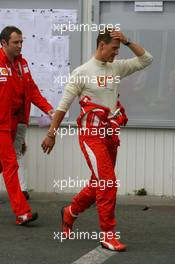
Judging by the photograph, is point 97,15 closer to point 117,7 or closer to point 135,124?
point 117,7

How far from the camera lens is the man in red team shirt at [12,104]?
8172 millimetres

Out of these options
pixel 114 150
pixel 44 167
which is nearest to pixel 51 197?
pixel 44 167

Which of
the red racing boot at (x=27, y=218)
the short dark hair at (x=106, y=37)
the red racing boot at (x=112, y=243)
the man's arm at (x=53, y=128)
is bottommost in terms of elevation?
the red racing boot at (x=112, y=243)

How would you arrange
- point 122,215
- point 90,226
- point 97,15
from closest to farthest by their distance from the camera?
point 90,226 < point 122,215 < point 97,15

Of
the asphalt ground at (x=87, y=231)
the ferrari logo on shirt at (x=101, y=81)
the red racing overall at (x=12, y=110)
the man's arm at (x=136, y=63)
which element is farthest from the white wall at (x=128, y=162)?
the ferrari logo on shirt at (x=101, y=81)

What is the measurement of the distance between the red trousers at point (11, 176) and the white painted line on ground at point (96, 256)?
1108mm

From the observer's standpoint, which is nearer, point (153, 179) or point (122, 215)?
point (122, 215)

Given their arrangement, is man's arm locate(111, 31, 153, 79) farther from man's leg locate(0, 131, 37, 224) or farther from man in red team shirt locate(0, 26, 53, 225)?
man's leg locate(0, 131, 37, 224)

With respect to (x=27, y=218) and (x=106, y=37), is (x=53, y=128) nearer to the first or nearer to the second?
(x=106, y=37)

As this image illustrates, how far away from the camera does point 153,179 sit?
1008cm

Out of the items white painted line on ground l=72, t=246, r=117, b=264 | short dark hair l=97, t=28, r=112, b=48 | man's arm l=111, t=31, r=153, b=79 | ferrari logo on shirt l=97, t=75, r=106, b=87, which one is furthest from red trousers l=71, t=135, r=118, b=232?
short dark hair l=97, t=28, r=112, b=48

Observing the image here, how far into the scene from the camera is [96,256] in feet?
23.2

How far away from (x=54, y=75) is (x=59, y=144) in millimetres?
816

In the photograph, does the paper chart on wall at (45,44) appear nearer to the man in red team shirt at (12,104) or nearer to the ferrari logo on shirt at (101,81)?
the man in red team shirt at (12,104)
